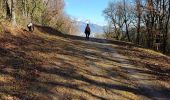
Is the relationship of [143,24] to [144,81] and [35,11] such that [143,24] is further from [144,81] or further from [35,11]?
[144,81]

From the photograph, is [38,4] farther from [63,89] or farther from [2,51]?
[63,89]

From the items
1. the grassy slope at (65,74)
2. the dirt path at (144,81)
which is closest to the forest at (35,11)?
the grassy slope at (65,74)

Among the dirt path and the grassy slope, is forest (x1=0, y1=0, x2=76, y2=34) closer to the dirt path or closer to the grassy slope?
the grassy slope

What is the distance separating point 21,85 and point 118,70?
7190mm

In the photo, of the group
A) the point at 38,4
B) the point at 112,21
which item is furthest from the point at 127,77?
the point at 112,21

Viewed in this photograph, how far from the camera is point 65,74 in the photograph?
17438mm

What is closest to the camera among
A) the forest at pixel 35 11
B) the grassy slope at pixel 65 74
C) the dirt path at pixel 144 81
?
the grassy slope at pixel 65 74

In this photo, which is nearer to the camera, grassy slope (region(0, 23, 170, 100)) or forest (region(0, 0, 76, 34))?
grassy slope (region(0, 23, 170, 100))

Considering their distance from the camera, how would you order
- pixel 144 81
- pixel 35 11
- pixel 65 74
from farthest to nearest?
pixel 35 11 → pixel 144 81 → pixel 65 74

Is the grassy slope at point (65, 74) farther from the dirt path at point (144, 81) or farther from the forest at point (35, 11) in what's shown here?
the forest at point (35, 11)

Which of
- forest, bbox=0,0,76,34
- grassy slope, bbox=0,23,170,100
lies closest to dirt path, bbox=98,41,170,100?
grassy slope, bbox=0,23,170,100

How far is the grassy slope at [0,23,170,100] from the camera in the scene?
14.7 meters

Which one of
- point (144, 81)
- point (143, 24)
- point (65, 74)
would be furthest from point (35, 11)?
point (65, 74)

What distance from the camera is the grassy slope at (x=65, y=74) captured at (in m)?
14.7
